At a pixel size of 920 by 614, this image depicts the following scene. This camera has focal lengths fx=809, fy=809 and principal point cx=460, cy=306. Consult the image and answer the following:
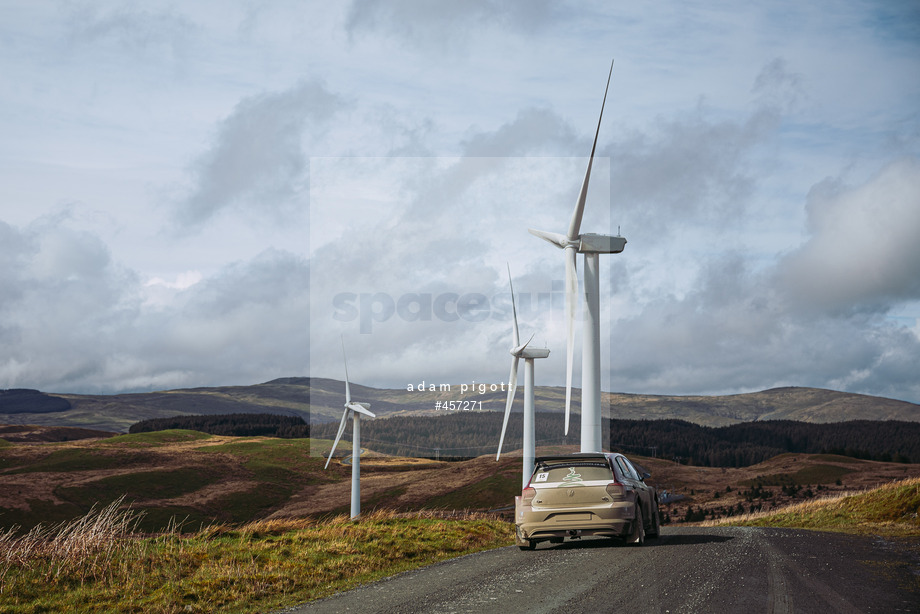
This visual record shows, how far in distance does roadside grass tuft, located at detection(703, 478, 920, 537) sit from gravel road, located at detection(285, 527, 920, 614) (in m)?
10.9

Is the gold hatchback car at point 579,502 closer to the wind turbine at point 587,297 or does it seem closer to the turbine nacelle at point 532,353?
the wind turbine at point 587,297

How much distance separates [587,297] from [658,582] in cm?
2876

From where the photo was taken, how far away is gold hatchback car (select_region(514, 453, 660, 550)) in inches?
677

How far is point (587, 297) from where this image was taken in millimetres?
40938

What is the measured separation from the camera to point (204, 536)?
20.8 metres

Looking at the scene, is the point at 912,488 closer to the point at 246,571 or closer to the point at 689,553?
the point at 689,553

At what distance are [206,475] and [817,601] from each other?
135584 millimetres

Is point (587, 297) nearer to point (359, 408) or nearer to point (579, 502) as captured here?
point (579, 502)

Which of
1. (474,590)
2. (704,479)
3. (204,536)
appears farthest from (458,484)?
(474,590)

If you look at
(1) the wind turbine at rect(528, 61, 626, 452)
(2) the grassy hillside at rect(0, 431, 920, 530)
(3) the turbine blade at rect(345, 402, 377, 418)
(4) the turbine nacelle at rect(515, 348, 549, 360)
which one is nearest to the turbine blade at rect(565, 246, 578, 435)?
(1) the wind turbine at rect(528, 61, 626, 452)

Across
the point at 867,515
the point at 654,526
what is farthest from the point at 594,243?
the point at 654,526

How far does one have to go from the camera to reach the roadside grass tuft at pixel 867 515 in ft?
93.5

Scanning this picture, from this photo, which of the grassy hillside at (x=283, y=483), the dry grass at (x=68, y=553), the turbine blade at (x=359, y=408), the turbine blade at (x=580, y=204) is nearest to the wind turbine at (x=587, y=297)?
the turbine blade at (x=580, y=204)

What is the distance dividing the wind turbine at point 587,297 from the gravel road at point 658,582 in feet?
63.1
